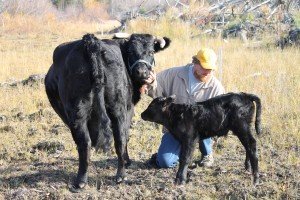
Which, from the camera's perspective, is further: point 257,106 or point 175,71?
point 175,71

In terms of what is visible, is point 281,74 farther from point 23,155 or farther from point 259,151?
point 23,155

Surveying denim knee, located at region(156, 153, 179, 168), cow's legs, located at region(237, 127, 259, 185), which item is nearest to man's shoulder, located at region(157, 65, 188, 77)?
denim knee, located at region(156, 153, 179, 168)

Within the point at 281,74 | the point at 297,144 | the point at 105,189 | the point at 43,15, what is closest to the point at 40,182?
the point at 105,189

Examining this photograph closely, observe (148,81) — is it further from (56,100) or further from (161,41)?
(56,100)

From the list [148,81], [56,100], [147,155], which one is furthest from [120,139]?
[147,155]

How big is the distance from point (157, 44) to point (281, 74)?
15.5ft

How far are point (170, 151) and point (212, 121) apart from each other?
3.22ft

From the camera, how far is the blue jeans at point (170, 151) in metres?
5.66

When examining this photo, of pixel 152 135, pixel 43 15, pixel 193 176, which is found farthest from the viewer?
pixel 43 15

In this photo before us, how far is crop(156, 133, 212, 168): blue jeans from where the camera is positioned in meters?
5.66

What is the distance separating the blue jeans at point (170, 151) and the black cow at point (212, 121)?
606mm

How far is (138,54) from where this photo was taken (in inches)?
223

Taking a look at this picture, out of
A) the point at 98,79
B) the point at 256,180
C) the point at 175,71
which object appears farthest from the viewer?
the point at 175,71

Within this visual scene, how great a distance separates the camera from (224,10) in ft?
66.0
